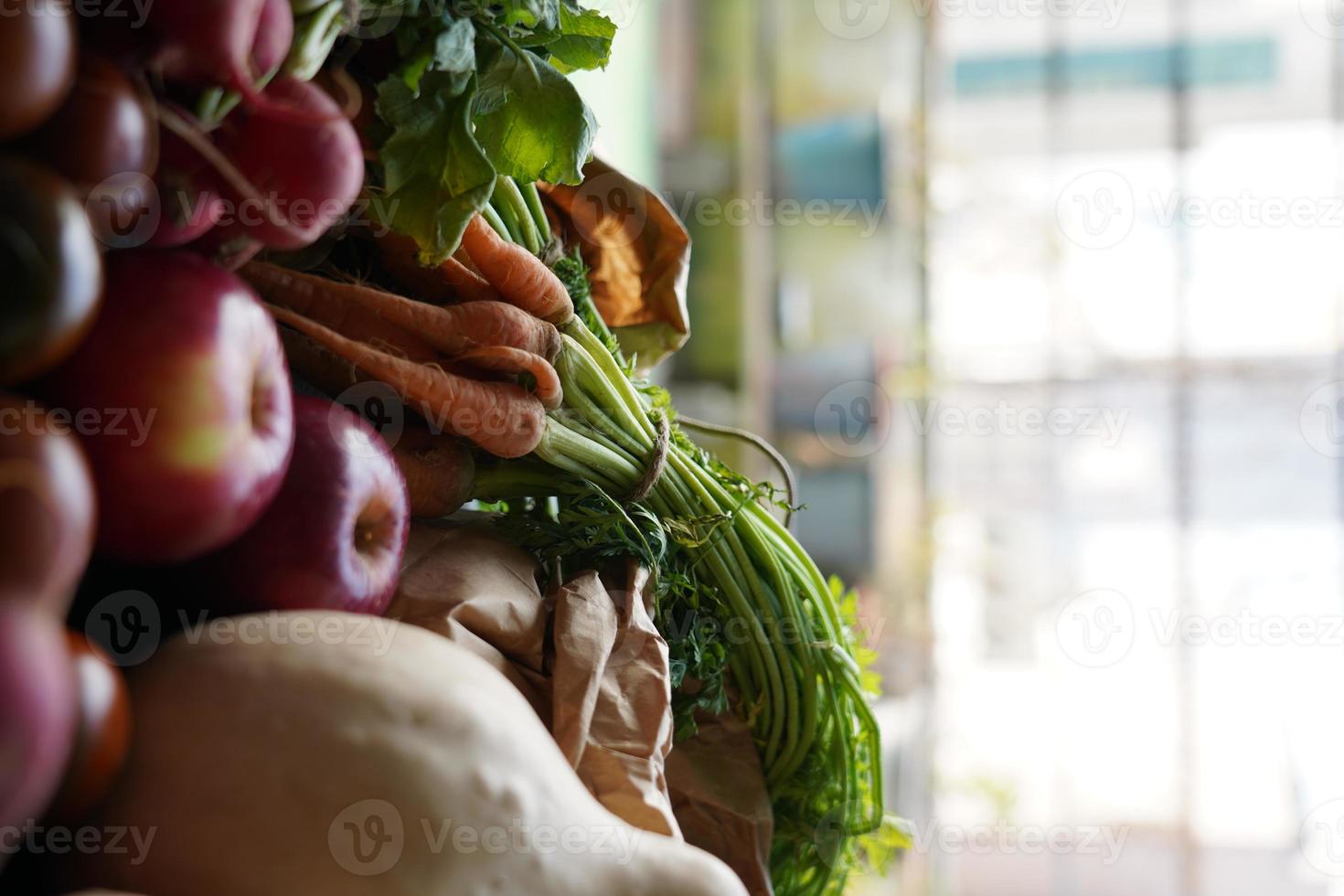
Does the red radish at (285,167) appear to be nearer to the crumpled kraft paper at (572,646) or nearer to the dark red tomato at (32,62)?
the dark red tomato at (32,62)

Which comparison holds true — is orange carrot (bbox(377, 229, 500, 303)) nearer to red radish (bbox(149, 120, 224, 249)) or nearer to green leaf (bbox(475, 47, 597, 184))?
green leaf (bbox(475, 47, 597, 184))

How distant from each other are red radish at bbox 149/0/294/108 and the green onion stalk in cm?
27

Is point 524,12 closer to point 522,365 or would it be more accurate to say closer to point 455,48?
point 455,48

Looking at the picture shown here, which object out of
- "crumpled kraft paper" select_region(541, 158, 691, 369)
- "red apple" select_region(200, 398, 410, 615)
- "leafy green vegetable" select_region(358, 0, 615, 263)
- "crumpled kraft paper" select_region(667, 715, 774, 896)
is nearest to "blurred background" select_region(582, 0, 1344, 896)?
"crumpled kraft paper" select_region(541, 158, 691, 369)

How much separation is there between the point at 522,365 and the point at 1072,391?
3.07 metres

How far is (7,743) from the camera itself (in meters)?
0.31

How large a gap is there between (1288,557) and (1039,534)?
706 millimetres

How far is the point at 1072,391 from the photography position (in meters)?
3.37

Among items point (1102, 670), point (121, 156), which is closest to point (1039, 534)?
point (1102, 670)

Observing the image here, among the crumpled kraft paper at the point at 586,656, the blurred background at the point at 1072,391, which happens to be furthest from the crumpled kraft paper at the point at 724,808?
the blurred background at the point at 1072,391

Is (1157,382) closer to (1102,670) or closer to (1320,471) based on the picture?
(1320,471)

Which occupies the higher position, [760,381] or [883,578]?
[760,381]

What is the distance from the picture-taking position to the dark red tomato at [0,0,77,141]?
0.32 metres

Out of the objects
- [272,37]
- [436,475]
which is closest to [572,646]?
[436,475]
